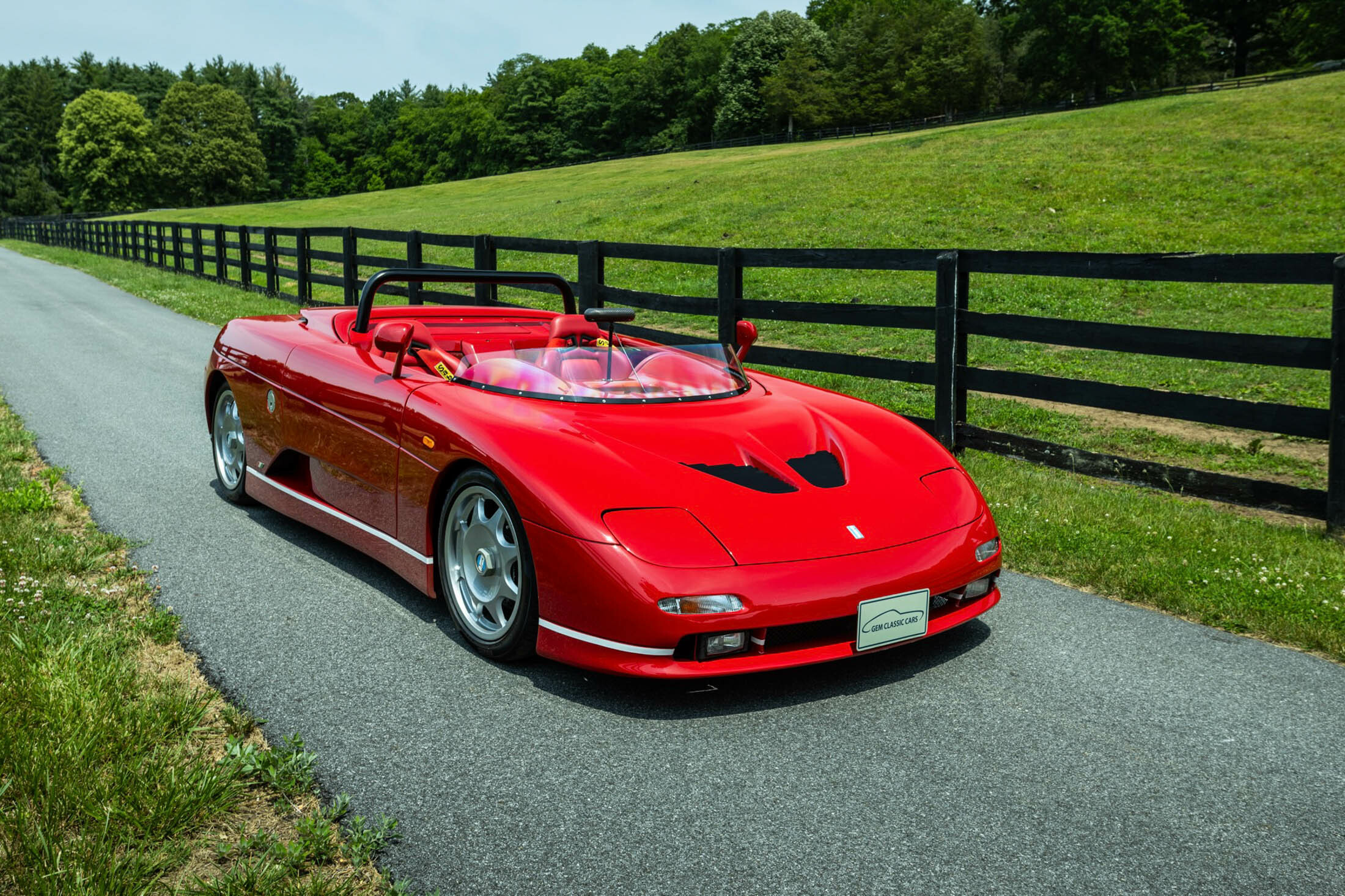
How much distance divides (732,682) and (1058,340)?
3.94 m

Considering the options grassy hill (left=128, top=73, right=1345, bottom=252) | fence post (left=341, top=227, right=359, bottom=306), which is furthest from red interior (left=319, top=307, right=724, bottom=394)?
grassy hill (left=128, top=73, right=1345, bottom=252)

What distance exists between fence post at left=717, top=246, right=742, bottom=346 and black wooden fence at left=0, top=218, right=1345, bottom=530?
11mm

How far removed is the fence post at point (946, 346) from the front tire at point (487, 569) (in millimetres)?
4187

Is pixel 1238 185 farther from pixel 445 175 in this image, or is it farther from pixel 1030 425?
pixel 445 175

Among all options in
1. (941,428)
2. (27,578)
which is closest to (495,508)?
(27,578)

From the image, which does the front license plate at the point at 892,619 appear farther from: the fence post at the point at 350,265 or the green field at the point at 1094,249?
the fence post at the point at 350,265

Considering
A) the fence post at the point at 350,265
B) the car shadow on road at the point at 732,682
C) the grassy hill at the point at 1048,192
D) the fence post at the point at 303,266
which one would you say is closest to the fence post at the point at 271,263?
the fence post at the point at 303,266

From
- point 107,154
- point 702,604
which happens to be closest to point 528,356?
point 702,604

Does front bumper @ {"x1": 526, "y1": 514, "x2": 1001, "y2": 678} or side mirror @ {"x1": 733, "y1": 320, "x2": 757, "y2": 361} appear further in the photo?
side mirror @ {"x1": 733, "y1": 320, "x2": 757, "y2": 361}

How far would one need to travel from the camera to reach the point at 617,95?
104m

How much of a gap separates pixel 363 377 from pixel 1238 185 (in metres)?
23.5

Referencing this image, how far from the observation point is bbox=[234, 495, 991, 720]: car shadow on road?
3434 millimetres

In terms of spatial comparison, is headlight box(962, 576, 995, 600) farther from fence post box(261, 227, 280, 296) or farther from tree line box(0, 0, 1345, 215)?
tree line box(0, 0, 1345, 215)

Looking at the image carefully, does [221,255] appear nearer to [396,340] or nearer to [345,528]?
[345,528]
